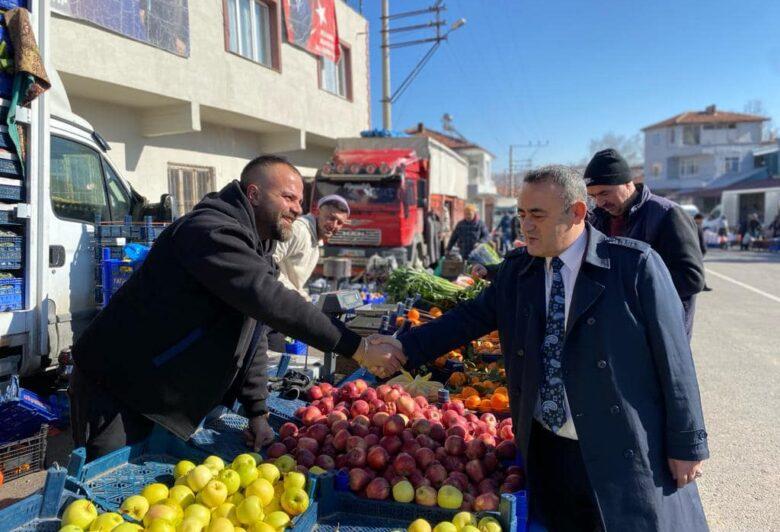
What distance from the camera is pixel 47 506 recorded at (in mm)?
1893

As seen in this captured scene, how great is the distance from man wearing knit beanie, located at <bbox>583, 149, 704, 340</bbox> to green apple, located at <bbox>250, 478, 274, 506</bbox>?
2618 millimetres

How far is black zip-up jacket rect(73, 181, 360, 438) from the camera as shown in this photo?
2361 millimetres

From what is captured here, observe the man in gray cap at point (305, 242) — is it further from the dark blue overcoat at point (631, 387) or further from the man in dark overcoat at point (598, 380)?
the dark blue overcoat at point (631, 387)

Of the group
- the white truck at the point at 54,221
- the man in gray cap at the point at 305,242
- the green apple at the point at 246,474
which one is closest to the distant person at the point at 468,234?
the man in gray cap at the point at 305,242

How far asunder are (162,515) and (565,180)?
6.33ft

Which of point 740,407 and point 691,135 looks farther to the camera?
point 691,135

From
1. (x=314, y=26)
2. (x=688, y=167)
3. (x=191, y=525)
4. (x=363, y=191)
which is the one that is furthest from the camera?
(x=688, y=167)

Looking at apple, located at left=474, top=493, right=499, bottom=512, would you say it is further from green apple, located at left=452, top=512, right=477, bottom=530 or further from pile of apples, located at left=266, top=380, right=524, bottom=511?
green apple, located at left=452, top=512, right=477, bottom=530

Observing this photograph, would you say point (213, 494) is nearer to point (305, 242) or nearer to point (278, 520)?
point (278, 520)

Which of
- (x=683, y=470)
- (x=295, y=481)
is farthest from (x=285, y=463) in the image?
(x=683, y=470)

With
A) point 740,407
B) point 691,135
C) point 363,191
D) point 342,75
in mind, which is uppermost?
point 691,135

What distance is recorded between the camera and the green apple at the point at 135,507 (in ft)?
6.63

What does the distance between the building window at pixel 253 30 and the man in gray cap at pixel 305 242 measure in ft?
27.5

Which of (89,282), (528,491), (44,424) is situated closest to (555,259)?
(528,491)
